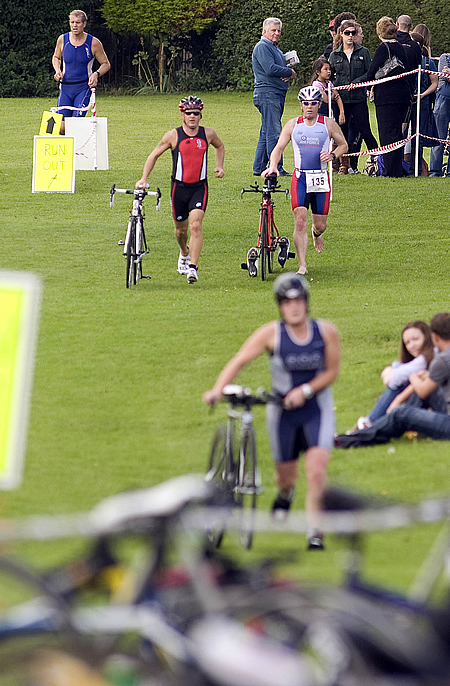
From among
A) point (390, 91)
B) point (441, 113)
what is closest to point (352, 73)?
point (390, 91)

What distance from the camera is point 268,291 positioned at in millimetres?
15289

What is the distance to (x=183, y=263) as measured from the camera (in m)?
16.0

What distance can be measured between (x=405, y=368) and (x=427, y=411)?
485mm

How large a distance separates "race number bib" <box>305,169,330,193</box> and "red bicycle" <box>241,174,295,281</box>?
0.54m

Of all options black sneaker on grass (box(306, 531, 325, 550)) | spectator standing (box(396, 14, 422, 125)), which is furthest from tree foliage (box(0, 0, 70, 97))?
black sneaker on grass (box(306, 531, 325, 550))

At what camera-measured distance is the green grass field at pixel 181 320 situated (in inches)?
354

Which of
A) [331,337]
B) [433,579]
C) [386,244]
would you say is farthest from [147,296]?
[433,579]

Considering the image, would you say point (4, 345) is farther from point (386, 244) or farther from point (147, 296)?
point (386, 244)

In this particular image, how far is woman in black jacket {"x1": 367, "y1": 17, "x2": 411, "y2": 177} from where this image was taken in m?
21.3

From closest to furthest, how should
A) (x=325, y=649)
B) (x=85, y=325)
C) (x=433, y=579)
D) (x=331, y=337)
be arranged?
(x=325, y=649) < (x=433, y=579) < (x=331, y=337) < (x=85, y=325)

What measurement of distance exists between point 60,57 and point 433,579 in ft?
60.5

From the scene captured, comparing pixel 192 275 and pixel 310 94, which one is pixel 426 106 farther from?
pixel 192 275

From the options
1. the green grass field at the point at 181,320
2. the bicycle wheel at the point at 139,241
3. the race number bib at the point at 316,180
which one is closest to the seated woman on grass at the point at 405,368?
the green grass field at the point at 181,320

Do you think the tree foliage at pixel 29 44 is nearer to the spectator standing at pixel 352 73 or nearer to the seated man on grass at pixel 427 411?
the spectator standing at pixel 352 73
